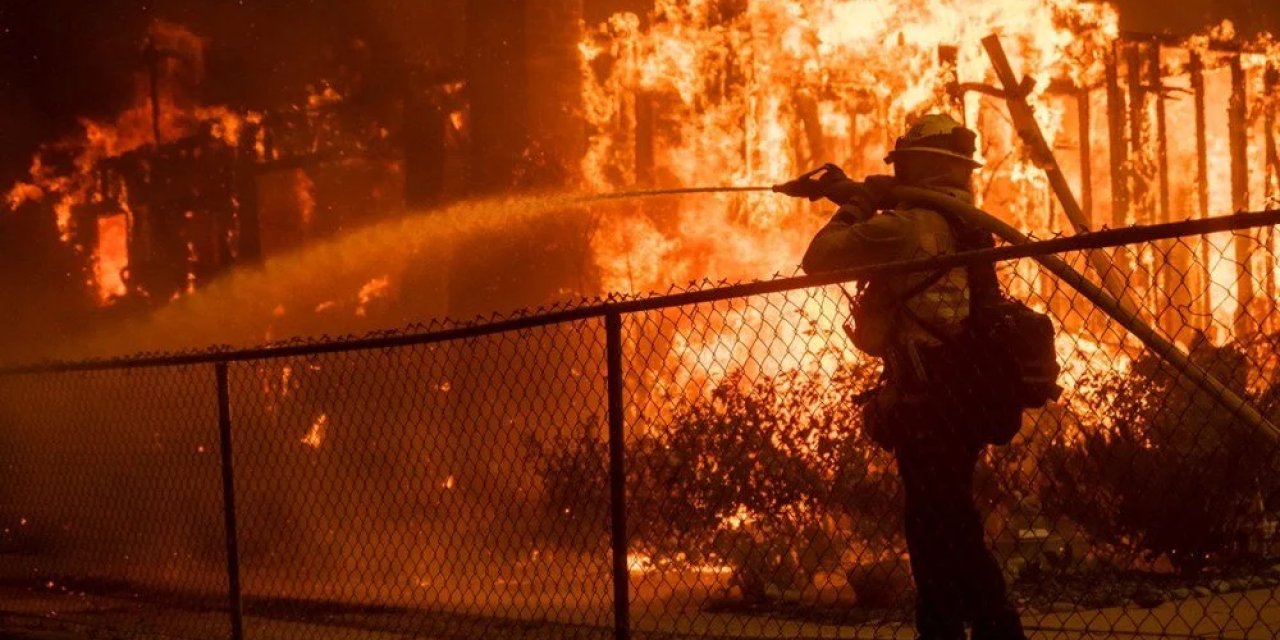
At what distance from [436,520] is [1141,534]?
5.64m

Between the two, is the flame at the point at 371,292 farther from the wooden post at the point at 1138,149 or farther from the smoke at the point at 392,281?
the wooden post at the point at 1138,149

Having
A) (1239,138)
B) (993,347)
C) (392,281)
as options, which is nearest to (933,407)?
(993,347)

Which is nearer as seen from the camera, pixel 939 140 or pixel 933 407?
pixel 933 407

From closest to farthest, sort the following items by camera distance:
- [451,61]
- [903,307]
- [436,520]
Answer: [903,307] < [436,520] < [451,61]

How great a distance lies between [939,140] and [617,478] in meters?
1.75

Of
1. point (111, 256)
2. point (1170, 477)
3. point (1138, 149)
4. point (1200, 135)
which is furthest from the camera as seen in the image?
point (1200, 135)

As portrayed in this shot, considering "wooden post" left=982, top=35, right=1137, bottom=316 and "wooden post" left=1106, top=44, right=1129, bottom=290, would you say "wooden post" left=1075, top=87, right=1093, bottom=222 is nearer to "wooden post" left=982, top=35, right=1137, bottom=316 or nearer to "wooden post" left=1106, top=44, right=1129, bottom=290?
"wooden post" left=1106, top=44, right=1129, bottom=290

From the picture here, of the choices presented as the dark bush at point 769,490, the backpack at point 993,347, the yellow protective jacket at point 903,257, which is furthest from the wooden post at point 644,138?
the backpack at point 993,347

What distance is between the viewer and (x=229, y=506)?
627 centimetres

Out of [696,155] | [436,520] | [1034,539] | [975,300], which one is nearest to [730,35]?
[696,155]

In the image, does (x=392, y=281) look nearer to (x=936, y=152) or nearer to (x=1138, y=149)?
(x=936, y=152)

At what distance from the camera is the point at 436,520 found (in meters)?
10.5

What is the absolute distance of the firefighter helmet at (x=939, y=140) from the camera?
4707 mm

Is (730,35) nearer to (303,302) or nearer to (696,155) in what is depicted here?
(696,155)
